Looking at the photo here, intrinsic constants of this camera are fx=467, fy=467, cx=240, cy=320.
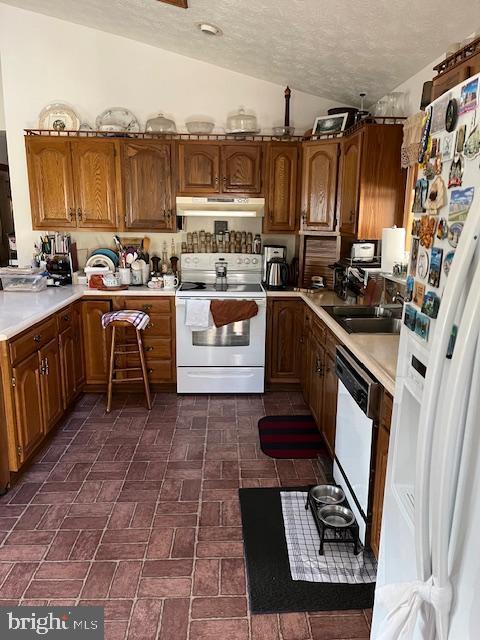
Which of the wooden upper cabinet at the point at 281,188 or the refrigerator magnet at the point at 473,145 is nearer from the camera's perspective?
the refrigerator magnet at the point at 473,145

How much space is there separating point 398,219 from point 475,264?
2599mm

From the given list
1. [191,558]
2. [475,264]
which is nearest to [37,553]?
[191,558]

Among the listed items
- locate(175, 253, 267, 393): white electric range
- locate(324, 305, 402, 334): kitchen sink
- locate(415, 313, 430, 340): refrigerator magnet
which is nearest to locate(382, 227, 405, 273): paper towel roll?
locate(324, 305, 402, 334): kitchen sink

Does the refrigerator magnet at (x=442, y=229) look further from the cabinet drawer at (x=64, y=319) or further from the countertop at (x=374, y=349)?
the cabinet drawer at (x=64, y=319)

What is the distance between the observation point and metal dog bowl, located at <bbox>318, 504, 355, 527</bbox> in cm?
227

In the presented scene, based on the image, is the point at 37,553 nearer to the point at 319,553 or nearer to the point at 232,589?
the point at 232,589

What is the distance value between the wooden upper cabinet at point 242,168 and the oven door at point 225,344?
3.36ft

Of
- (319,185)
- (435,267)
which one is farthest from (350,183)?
(435,267)

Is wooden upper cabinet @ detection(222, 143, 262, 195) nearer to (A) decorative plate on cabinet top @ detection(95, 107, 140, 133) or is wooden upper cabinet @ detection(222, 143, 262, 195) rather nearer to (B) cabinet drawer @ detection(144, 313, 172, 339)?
(A) decorative plate on cabinet top @ detection(95, 107, 140, 133)

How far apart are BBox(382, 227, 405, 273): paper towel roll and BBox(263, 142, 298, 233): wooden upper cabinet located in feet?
3.97

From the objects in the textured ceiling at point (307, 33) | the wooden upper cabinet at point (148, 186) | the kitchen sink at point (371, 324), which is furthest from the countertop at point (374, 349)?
the wooden upper cabinet at point (148, 186)

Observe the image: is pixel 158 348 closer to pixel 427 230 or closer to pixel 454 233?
pixel 427 230

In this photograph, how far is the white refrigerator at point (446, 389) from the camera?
2.90ft

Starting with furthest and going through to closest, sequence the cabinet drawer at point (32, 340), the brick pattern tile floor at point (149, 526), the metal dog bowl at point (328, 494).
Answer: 1. the cabinet drawer at point (32, 340)
2. the metal dog bowl at point (328, 494)
3. the brick pattern tile floor at point (149, 526)
